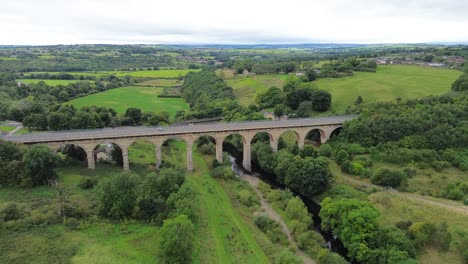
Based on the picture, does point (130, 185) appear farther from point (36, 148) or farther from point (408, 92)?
point (408, 92)

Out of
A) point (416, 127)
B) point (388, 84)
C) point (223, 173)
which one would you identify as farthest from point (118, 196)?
point (388, 84)

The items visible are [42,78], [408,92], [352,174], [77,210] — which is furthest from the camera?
[42,78]

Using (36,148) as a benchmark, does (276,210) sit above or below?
below

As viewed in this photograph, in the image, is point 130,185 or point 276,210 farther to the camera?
point 276,210

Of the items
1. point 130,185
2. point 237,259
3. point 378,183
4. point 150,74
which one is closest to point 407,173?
point 378,183

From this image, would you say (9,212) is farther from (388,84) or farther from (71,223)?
(388,84)

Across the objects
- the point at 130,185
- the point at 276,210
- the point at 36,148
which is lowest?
the point at 276,210

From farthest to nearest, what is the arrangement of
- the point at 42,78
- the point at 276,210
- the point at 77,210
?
the point at 42,78 → the point at 276,210 → the point at 77,210
